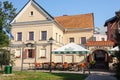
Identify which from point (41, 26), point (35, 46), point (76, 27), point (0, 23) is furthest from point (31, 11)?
point (0, 23)

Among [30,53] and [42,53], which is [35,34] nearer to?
[30,53]

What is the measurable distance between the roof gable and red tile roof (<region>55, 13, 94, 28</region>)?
726 centimetres

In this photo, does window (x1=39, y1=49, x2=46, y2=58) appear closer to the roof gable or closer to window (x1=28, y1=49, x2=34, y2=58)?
window (x1=28, y1=49, x2=34, y2=58)

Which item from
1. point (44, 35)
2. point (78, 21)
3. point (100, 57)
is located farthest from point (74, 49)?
point (78, 21)

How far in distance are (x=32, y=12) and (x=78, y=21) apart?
10.0 meters

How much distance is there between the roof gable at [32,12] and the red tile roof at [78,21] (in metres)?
7.26

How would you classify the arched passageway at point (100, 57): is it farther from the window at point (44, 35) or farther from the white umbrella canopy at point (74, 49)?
the white umbrella canopy at point (74, 49)

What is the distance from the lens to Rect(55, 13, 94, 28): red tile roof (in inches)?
1691

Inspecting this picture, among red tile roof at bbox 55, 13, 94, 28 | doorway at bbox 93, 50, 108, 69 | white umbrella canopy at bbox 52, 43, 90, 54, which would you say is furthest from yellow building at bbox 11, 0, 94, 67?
white umbrella canopy at bbox 52, 43, 90, 54

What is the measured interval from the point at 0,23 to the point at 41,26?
15088mm

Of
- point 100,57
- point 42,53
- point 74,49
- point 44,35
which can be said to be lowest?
point 100,57

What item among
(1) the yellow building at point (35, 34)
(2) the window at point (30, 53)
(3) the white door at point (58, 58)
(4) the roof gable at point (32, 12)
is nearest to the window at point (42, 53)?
(1) the yellow building at point (35, 34)

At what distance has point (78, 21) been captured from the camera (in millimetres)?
44906

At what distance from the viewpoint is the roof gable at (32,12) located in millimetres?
38334
